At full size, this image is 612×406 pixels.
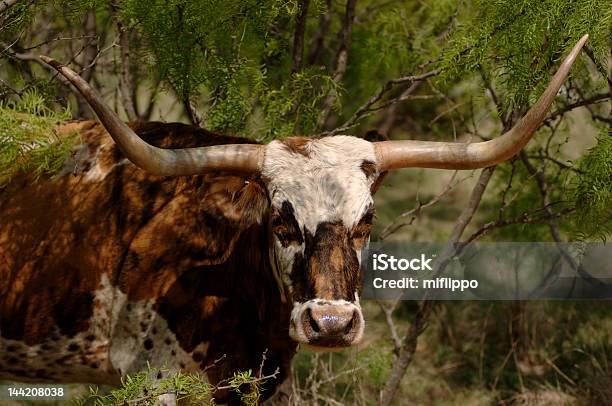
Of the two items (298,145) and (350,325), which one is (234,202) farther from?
(350,325)

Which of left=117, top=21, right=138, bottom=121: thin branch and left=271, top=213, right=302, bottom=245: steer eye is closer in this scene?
left=271, top=213, right=302, bottom=245: steer eye

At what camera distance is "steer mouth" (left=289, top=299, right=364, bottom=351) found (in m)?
4.32

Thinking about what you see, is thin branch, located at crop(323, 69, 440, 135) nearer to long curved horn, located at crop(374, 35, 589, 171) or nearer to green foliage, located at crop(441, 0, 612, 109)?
green foliage, located at crop(441, 0, 612, 109)

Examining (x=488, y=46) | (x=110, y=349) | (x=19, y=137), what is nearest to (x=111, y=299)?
(x=110, y=349)

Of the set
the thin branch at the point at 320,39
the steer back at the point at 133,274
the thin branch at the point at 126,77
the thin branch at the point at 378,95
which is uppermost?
the thin branch at the point at 320,39

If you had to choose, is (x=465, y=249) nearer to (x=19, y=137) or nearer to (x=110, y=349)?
(x=110, y=349)

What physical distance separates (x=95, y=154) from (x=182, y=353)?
3.97 ft

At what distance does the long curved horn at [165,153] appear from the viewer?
419cm

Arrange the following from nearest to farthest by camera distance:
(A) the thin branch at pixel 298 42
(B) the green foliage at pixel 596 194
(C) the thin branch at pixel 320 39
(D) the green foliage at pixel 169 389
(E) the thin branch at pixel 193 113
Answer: (D) the green foliage at pixel 169 389
(B) the green foliage at pixel 596 194
(E) the thin branch at pixel 193 113
(A) the thin branch at pixel 298 42
(C) the thin branch at pixel 320 39

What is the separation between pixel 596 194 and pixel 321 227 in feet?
6.10

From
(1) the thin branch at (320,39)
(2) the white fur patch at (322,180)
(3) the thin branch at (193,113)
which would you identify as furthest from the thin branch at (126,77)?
(2) the white fur patch at (322,180)

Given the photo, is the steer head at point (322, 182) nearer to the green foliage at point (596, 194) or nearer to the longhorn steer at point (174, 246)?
the longhorn steer at point (174, 246)

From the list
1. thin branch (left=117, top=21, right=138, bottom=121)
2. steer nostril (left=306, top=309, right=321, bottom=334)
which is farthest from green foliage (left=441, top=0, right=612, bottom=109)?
thin branch (left=117, top=21, right=138, bottom=121)

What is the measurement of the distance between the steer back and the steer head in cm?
22
